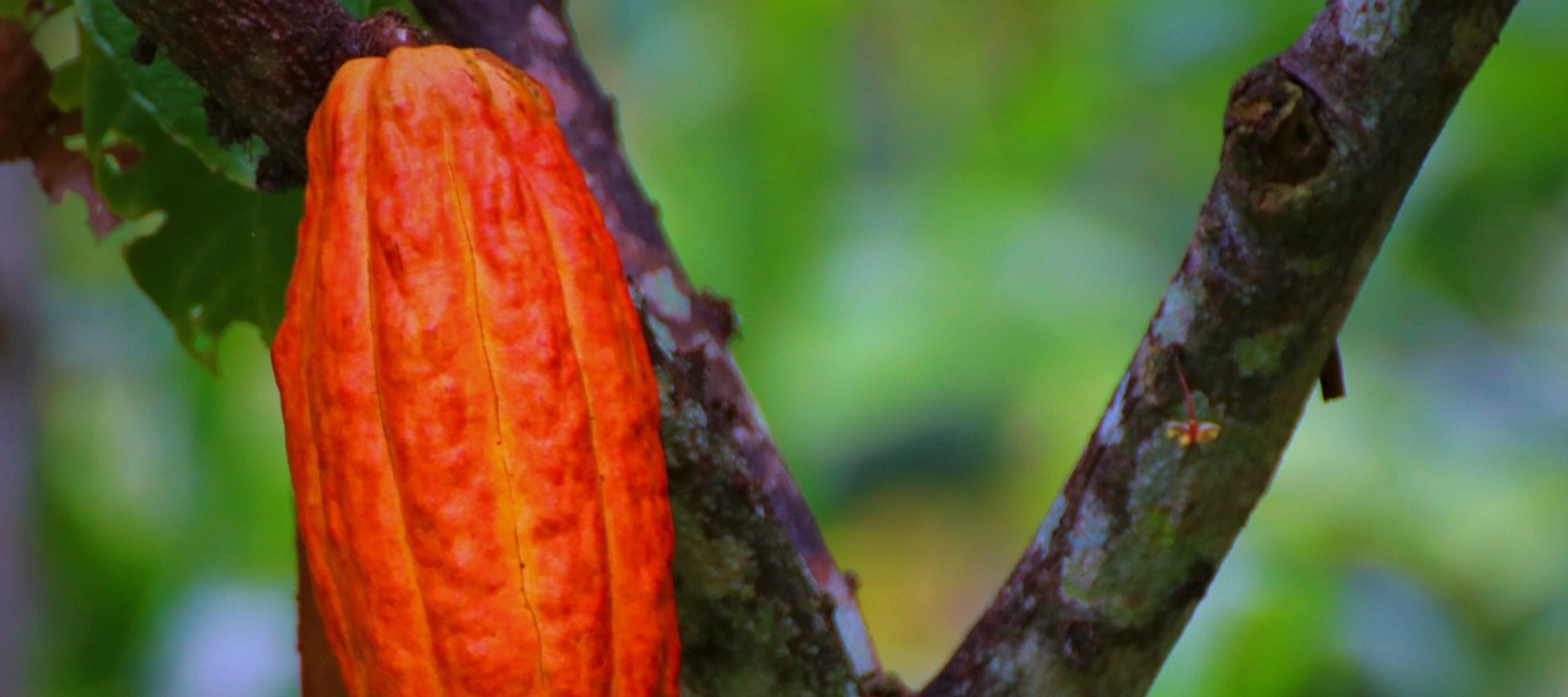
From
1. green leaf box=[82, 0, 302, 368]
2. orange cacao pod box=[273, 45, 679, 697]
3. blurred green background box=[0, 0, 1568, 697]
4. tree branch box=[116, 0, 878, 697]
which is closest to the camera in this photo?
orange cacao pod box=[273, 45, 679, 697]

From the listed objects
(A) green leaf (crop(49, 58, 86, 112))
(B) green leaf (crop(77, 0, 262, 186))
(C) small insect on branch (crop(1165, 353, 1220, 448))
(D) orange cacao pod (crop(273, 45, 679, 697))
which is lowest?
(A) green leaf (crop(49, 58, 86, 112))

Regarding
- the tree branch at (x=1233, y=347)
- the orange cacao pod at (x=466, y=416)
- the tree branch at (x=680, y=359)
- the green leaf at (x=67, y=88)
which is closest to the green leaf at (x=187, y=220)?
the green leaf at (x=67, y=88)

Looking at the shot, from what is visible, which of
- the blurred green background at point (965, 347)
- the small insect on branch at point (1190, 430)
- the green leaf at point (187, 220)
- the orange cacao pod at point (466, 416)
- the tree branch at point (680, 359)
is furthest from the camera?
the blurred green background at point (965, 347)

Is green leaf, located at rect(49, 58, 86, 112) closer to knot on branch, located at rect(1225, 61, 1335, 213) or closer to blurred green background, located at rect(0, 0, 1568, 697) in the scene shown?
knot on branch, located at rect(1225, 61, 1335, 213)

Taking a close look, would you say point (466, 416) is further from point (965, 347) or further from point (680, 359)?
point (965, 347)

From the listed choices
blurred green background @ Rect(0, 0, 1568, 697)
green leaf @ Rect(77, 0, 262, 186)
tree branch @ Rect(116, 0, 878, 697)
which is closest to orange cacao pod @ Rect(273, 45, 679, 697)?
tree branch @ Rect(116, 0, 878, 697)

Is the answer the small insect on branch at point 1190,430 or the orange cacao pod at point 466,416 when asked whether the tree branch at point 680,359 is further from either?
the small insect on branch at point 1190,430

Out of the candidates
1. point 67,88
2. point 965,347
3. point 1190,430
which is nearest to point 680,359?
point 1190,430
